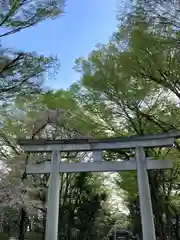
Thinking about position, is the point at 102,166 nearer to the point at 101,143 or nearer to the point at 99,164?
the point at 99,164

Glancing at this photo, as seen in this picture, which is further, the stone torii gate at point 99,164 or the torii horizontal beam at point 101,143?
the torii horizontal beam at point 101,143

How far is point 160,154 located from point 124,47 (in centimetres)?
604

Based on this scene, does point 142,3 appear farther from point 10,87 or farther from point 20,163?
point 20,163

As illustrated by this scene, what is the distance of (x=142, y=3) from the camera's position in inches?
281

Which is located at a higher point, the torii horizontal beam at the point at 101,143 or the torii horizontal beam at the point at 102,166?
the torii horizontal beam at the point at 101,143

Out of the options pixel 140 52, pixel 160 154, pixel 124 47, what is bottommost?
pixel 160 154

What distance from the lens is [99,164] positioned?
851 centimetres

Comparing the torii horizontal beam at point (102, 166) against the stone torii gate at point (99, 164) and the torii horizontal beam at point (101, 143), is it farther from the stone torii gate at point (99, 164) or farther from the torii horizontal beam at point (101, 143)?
the torii horizontal beam at point (101, 143)

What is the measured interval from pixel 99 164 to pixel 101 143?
2.34ft

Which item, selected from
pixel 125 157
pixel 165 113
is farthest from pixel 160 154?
pixel 165 113

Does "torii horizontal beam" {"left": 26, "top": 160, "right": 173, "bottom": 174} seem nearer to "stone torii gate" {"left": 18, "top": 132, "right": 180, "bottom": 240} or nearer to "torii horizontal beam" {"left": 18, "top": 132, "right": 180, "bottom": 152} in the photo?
"stone torii gate" {"left": 18, "top": 132, "right": 180, "bottom": 240}

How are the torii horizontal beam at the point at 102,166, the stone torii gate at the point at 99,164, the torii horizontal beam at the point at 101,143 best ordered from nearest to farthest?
the stone torii gate at the point at 99,164 → the torii horizontal beam at the point at 102,166 → the torii horizontal beam at the point at 101,143

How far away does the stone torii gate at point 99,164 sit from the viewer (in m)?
7.97

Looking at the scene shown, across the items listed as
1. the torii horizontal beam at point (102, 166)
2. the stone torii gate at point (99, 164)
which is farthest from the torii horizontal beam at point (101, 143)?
the torii horizontal beam at point (102, 166)
